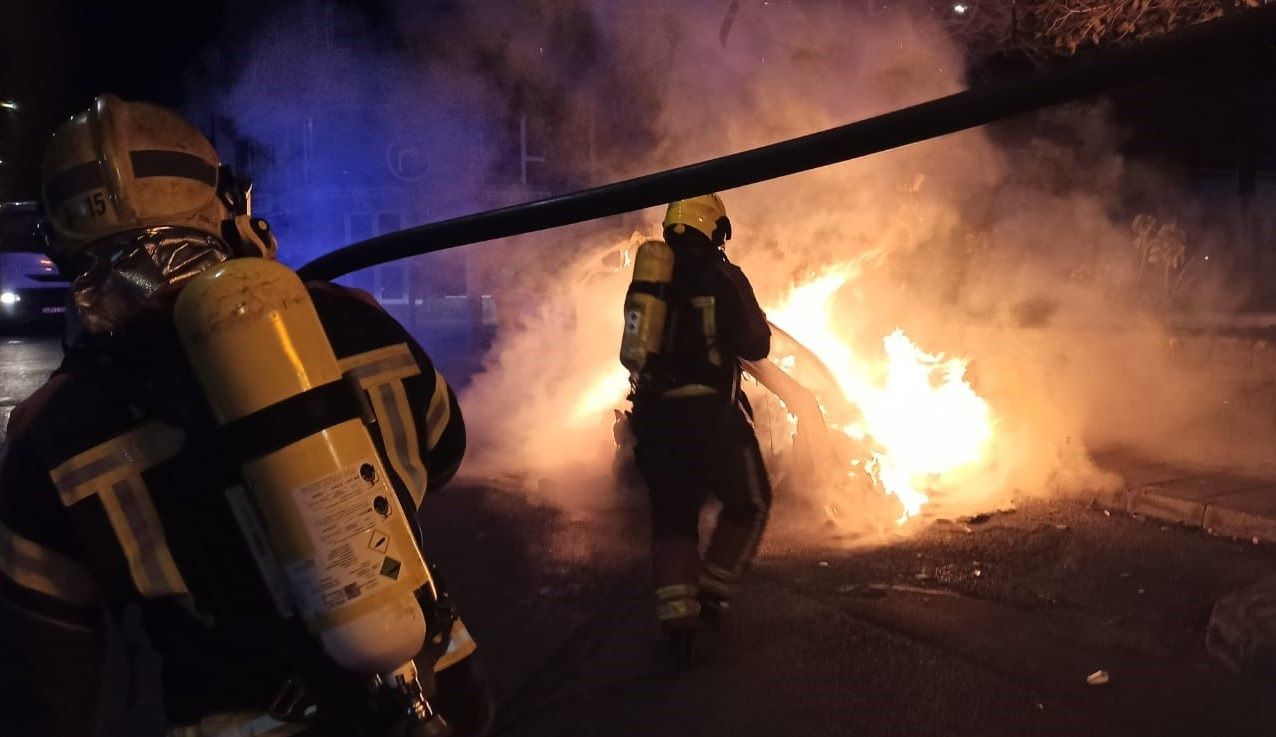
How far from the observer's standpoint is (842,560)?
5.28 m

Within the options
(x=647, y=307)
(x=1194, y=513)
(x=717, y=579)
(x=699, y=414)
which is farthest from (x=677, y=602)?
(x=1194, y=513)

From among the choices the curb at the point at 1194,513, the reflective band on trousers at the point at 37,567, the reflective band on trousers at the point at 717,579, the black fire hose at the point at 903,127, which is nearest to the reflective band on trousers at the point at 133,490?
the reflective band on trousers at the point at 37,567

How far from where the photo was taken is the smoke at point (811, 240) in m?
7.75

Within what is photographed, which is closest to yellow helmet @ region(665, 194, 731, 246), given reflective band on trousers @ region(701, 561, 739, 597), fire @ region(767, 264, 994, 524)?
reflective band on trousers @ region(701, 561, 739, 597)

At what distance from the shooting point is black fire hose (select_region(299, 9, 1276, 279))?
3.10 feet

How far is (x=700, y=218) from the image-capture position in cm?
440

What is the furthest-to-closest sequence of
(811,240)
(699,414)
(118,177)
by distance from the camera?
(811,240) → (699,414) → (118,177)

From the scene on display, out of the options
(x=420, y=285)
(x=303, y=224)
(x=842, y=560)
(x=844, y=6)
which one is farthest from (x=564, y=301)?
(x=420, y=285)

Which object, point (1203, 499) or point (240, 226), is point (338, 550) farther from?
point (1203, 499)

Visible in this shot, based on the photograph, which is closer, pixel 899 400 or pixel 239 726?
pixel 239 726

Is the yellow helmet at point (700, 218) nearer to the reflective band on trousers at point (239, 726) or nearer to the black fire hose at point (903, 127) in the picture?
the black fire hose at point (903, 127)

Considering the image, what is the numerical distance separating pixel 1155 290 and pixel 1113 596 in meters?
10.4

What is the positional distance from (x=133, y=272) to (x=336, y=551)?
1.80 ft

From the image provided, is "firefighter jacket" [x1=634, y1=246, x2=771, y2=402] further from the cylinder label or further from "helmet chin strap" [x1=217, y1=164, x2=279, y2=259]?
the cylinder label
